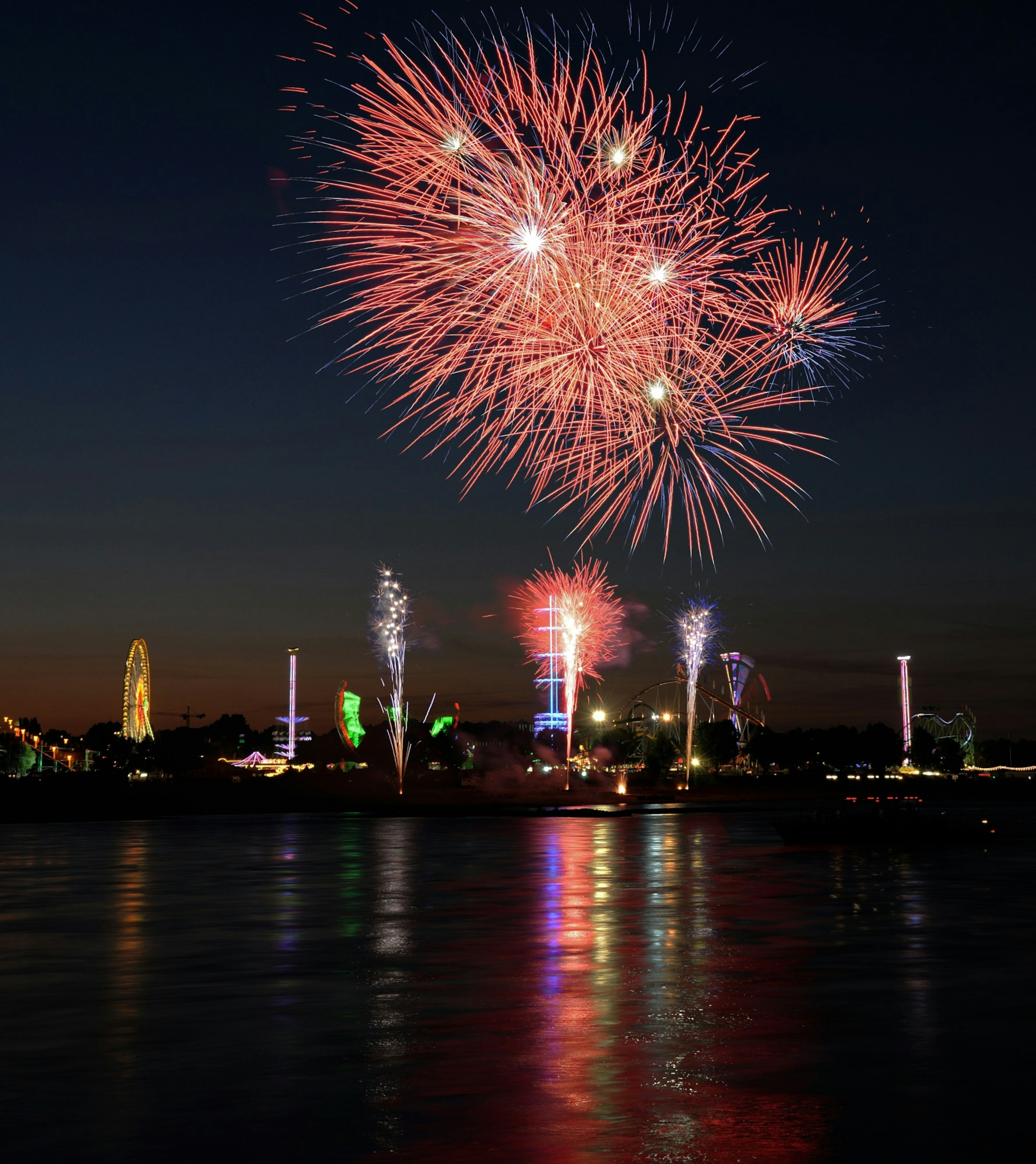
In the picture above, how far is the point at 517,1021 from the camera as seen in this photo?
18812 mm

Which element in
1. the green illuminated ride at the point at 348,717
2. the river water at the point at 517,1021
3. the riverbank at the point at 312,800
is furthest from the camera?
the green illuminated ride at the point at 348,717

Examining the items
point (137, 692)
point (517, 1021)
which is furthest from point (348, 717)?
point (517, 1021)

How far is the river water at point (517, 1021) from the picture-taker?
12.5 m

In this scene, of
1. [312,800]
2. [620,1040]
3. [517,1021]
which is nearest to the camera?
[620,1040]

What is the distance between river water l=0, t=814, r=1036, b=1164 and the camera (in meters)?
12.5

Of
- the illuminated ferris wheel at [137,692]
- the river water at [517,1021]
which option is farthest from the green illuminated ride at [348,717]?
the river water at [517,1021]

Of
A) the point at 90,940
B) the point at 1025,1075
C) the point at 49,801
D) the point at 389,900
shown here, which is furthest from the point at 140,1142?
the point at 49,801

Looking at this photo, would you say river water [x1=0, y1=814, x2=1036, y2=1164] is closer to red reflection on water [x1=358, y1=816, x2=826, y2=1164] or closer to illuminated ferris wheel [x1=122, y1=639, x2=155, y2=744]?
red reflection on water [x1=358, y1=816, x2=826, y2=1164]

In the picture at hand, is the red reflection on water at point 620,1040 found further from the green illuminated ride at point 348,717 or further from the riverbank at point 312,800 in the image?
the green illuminated ride at point 348,717

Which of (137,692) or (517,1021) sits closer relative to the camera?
(517,1021)

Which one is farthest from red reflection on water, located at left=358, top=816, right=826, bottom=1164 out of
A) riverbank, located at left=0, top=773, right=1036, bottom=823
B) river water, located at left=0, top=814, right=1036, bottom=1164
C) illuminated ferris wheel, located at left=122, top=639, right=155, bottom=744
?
illuminated ferris wheel, located at left=122, top=639, right=155, bottom=744

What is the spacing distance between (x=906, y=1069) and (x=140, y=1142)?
837cm

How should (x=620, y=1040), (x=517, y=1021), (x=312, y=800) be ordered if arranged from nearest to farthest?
(x=620, y=1040)
(x=517, y=1021)
(x=312, y=800)

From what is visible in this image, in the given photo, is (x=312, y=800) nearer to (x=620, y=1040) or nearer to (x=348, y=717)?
(x=348, y=717)
